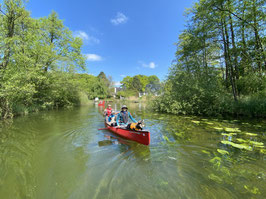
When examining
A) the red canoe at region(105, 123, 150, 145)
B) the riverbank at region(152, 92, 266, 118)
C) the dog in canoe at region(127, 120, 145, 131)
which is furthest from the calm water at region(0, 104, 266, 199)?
the riverbank at region(152, 92, 266, 118)

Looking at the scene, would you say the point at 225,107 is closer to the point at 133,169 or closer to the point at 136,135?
the point at 136,135

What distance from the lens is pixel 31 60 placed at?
10930 mm

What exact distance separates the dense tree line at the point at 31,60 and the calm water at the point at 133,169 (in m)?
5.90

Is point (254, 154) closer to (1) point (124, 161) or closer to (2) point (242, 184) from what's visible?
(2) point (242, 184)

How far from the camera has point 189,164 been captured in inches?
159

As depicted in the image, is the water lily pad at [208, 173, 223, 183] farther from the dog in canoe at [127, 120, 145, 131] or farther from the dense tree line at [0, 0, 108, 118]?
the dense tree line at [0, 0, 108, 118]

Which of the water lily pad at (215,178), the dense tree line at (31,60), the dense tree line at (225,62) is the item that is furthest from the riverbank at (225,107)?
the dense tree line at (31,60)

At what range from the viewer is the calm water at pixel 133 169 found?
2908 millimetres

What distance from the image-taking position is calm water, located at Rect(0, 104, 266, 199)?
9.54 feet

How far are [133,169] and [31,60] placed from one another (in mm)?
12456

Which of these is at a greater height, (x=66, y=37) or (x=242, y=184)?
(x=66, y=37)

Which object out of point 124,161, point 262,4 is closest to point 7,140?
point 124,161

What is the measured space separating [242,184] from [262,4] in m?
13.2

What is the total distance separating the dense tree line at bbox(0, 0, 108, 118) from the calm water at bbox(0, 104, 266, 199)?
5898 millimetres
